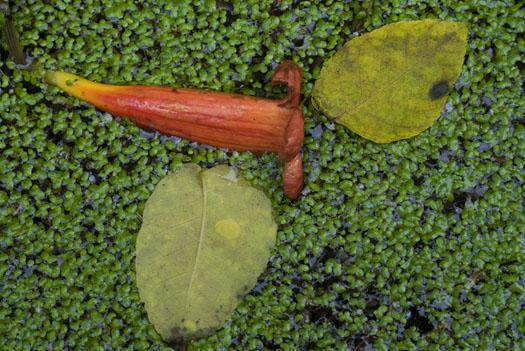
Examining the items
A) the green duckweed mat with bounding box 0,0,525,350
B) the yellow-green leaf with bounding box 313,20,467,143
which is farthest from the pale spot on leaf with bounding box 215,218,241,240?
the yellow-green leaf with bounding box 313,20,467,143

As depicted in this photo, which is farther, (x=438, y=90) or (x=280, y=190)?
(x=280, y=190)

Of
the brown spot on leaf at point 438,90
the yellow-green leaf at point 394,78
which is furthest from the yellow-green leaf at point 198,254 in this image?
the brown spot on leaf at point 438,90

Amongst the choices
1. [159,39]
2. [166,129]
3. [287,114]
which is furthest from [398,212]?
[159,39]

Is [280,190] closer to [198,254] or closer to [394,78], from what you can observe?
[198,254]

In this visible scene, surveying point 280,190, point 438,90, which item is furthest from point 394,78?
point 280,190

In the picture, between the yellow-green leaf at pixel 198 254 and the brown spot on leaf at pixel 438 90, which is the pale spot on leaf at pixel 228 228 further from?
the brown spot on leaf at pixel 438 90

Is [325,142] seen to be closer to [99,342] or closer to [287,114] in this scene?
[287,114]
